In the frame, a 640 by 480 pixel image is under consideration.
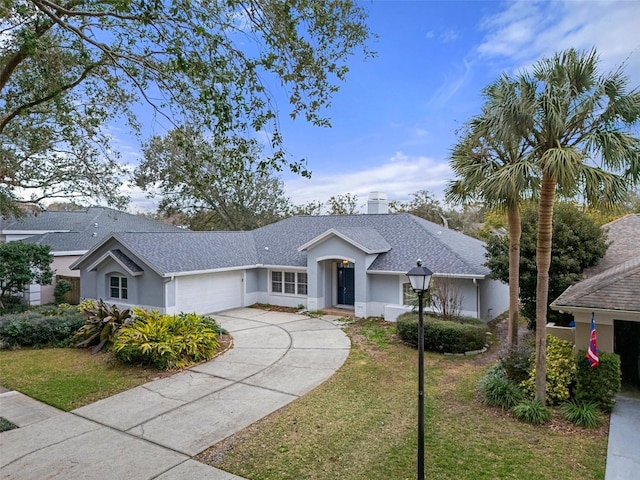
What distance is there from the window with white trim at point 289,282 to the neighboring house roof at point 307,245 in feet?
2.46

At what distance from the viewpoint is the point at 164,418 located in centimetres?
820

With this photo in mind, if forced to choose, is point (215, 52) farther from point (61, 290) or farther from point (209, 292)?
point (61, 290)

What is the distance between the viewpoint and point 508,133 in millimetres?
8039

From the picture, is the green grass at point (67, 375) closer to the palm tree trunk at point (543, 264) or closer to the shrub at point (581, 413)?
the palm tree trunk at point (543, 264)

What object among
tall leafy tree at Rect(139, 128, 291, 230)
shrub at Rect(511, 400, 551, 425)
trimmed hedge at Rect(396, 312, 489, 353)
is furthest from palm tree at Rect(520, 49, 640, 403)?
tall leafy tree at Rect(139, 128, 291, 230)

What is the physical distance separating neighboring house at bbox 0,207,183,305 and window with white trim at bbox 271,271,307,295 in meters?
10.3

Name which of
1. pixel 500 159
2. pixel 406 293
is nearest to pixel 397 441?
pixel 500 159

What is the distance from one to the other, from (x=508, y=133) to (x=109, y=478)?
9.42 m

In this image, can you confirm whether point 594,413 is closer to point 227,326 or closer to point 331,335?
point 331,335

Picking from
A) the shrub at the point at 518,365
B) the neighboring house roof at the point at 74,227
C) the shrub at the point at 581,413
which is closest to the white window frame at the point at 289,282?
the neighboring house roof at the point at 74,227

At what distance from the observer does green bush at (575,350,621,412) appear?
8234 millimetres

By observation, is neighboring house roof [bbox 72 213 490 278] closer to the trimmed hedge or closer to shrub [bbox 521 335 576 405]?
the trimmed hedge

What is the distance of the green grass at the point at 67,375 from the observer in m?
9.59

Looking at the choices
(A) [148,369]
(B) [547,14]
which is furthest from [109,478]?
(B) [547,14]
